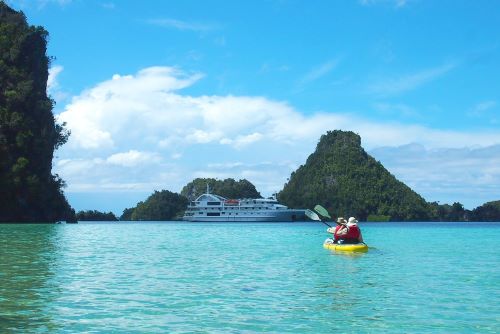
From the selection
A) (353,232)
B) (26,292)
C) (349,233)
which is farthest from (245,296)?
(353,232)

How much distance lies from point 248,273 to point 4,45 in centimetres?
8141

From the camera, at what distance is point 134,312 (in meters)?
14.1

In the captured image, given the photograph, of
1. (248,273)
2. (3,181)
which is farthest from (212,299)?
(3,181)

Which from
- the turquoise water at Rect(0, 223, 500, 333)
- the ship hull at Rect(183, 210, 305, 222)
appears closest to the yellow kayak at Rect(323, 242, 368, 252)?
the turquoise water at Rect(0, 223, 500, 333)

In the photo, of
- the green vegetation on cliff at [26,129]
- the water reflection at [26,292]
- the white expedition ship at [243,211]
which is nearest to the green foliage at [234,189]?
the white expedition ship at [243,211]

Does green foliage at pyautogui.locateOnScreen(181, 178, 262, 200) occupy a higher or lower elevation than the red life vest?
higher

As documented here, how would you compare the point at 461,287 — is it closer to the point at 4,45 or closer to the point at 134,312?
the point at 134,312

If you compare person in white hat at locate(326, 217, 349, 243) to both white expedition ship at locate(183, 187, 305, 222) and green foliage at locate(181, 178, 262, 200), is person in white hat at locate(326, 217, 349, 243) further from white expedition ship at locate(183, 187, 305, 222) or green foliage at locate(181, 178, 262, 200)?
green foliage at locate(181, 178, 262, 200)

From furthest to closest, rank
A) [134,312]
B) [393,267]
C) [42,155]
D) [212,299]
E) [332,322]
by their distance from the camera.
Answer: [42,155], [393,267], [212,299], [134,312], [332,322]

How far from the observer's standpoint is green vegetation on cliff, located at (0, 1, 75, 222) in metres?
82.2

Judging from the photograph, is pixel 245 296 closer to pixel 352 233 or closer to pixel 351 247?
pixel 351 247

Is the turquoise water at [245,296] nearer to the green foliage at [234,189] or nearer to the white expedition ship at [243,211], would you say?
the white expedition ship at [243,211]

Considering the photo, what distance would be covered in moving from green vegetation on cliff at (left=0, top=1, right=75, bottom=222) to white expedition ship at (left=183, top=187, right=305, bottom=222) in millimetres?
56755

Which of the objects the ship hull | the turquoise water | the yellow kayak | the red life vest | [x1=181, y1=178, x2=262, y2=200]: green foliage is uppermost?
[x1=181, y1=178, x2=262, y2=200]: green foliage
